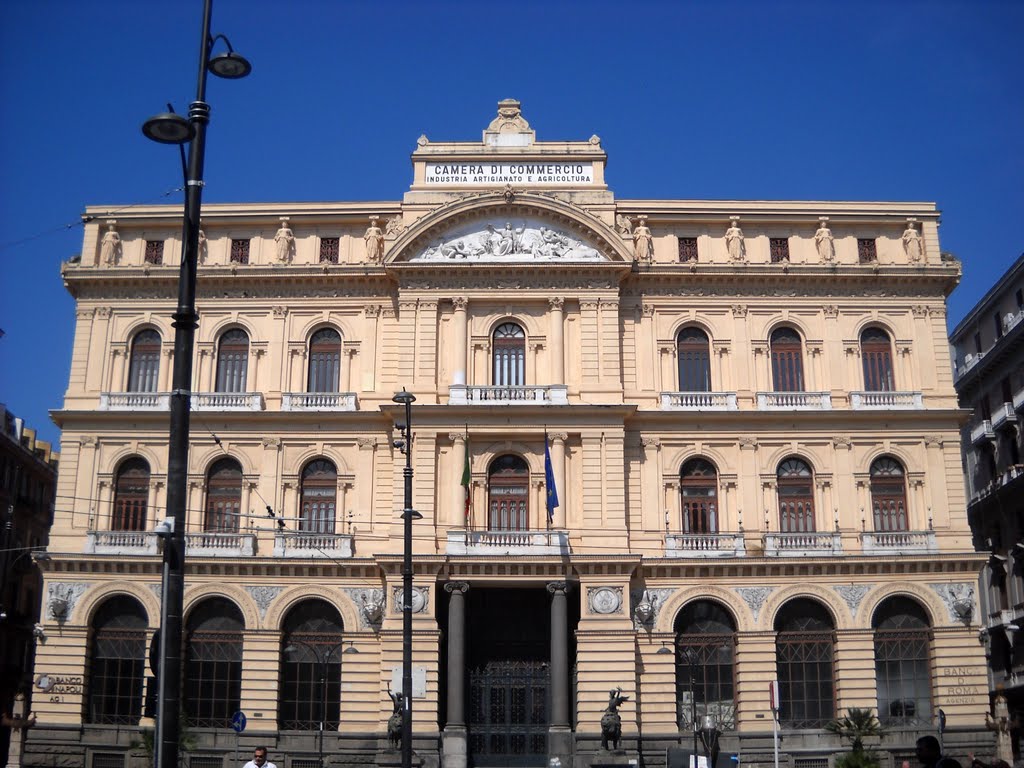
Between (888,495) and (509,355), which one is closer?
(888,495)

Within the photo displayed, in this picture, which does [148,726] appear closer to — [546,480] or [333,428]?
[333,428]

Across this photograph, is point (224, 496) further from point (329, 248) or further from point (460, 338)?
point (460, 338)

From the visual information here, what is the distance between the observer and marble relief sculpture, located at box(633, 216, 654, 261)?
45125 mm

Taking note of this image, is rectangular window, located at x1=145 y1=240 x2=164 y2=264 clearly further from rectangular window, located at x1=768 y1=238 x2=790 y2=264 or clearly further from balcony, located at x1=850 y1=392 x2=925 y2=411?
balcony, located at x1=850 y1=392 x2=925 y2=411

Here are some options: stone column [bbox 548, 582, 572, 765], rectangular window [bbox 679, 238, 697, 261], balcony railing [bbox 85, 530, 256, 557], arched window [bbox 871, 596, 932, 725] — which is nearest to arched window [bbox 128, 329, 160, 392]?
balcony railing [bbox 85, 530, 256, 557]

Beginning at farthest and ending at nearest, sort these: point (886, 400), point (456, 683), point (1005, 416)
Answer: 1. point (1005, 416)
2. point (886, 400)
3. point (456, 683)

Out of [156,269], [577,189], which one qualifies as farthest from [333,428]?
[577,189]

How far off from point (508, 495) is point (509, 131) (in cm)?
1423

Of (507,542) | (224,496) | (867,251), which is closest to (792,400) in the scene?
(867,251)

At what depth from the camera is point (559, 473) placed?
4212 cm

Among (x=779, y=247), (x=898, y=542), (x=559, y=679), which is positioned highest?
(x=779, y=247)

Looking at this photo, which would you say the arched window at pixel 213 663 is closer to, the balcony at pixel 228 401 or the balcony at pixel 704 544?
the balcony at pixel 228 401

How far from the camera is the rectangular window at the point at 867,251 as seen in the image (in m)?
45.9

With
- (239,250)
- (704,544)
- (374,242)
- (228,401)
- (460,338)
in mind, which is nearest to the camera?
(704,544)
